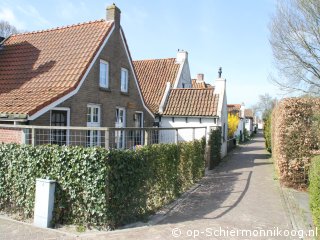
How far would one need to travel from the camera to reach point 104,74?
15664 mm

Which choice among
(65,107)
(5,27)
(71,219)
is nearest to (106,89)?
(65,107)

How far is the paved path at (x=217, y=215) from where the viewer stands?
6.88 m

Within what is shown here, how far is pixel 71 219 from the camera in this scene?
7.37 metres

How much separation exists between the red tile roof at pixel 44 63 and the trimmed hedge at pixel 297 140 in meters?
8.31

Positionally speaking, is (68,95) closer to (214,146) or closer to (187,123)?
(214,146)

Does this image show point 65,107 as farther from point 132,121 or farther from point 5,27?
point 5,27

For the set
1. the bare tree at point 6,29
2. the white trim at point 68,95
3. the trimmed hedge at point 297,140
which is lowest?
the trimmed hedge at point 297,140

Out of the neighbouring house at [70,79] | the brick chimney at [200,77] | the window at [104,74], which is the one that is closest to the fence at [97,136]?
the neighbouring house at [70,79]

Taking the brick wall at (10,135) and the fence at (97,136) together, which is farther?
the brick wall at (10,135)

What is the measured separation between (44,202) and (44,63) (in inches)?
362

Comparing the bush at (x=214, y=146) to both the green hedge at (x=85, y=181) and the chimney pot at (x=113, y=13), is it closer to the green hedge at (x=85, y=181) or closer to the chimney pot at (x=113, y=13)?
the chimney pot at (x=113, y=13)

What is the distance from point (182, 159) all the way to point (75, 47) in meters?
7.70

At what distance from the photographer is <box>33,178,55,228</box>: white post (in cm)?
722

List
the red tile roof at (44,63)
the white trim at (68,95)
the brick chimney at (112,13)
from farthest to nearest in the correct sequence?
1. the brick chimney at (112,13)
2. the red tile roof at (44,63)
3. the white trim at (68,95)
